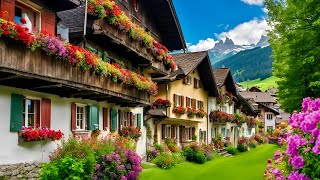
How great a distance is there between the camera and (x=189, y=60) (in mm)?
34844

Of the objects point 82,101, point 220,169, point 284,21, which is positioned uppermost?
point 284,21

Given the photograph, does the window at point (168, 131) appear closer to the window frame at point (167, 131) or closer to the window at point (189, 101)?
the window frame at point (167, 131)

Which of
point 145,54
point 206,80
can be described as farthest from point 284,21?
point 206,80

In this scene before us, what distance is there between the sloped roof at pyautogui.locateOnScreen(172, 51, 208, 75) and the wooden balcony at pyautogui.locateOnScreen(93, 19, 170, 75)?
686 cm

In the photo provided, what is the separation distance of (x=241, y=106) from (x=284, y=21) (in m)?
35.3

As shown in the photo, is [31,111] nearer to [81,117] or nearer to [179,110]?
[81,117]

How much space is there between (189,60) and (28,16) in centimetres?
2215

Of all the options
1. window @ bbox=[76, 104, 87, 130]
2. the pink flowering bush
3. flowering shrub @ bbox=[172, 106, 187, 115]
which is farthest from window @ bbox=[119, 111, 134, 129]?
the pink flowering bush

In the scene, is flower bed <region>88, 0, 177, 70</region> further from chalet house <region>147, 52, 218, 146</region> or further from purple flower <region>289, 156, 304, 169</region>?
purple flower <region>289, 156, 304, 169</region>

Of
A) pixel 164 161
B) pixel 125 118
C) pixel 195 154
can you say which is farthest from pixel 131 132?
pixel 195 154

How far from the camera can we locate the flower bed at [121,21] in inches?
655

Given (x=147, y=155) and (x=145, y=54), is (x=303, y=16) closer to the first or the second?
(x=145, y=54)

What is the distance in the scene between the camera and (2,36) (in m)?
10.8

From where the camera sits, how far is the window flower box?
13477 millimetres
